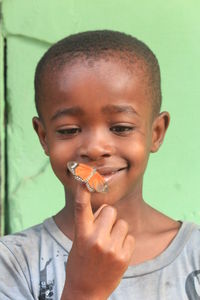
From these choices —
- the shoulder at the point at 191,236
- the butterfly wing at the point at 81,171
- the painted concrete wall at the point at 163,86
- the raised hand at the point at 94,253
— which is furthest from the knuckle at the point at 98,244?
the painted concrete wall at the point at 163,86

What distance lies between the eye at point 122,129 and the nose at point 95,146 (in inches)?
1.1

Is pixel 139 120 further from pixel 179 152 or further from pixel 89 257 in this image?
pixel 179 152

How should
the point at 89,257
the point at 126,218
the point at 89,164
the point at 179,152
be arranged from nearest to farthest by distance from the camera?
the point at 89,257
the point at 89,164
the point at 126,218
the point at 179,152

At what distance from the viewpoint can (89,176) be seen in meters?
1.21

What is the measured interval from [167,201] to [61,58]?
761 millimetres

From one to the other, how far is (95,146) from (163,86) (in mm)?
712

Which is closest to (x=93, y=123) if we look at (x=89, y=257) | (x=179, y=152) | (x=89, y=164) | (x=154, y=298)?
(x=89, y=164)

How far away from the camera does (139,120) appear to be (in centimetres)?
138

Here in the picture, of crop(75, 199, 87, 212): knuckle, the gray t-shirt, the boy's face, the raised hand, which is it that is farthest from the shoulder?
crop(75, 199, 87, 212): knuckle

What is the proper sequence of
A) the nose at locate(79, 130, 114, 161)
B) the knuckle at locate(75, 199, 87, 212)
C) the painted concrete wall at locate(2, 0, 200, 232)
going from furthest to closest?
the painted concrete wall at locate(2, 0, 200, 232), the nose at locate(79, 130, 114, 161), the knuckle at locate(75, 199, 87, 212)

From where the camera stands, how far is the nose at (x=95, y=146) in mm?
1300

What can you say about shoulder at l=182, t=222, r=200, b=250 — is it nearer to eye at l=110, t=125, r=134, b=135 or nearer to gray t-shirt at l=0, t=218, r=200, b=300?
gray t-shirt at l=0, t=218, r=200, b=300

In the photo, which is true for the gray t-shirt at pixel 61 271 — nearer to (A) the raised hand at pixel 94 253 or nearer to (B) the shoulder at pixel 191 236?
(B) the shoulder at pixel 191 236

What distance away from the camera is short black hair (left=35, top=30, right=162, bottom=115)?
53.8 inches
